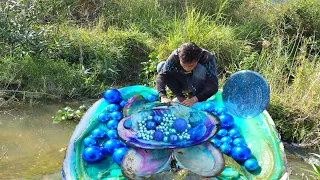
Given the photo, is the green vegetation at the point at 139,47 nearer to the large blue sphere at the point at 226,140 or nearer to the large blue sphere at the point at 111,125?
the large blue sphere at the point at 226,140

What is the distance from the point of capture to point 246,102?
3129mm

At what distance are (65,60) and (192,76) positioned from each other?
7.50ft

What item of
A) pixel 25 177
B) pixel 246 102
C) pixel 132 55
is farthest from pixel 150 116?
pixel 132 55

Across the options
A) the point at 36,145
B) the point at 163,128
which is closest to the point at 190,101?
the point at 163,128

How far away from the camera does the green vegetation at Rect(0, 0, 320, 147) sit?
170 inches

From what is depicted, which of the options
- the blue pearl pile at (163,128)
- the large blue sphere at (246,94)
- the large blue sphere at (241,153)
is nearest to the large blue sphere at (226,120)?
the large blue sphere at (246,94)

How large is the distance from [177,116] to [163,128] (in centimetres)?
14

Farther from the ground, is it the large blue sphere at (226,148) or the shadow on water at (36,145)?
the large blue sphere at (226,148)

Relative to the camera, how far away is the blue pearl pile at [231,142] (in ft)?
9.50

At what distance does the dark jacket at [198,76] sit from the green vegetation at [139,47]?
1137 millimetres

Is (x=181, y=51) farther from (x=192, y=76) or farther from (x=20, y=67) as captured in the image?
(x=20, y=67)

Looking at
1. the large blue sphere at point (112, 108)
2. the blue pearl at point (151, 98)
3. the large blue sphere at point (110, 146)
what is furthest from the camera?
the blue pearl at point (151, 98)

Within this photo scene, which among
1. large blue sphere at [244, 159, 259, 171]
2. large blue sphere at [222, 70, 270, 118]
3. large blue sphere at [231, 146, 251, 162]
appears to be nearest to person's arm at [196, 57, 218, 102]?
large blue sphere at [222, 70, 270, 118]

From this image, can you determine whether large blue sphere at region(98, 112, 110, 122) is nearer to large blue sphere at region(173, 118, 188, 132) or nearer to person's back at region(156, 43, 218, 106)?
person's back at region(156, 43, 218, 106)
